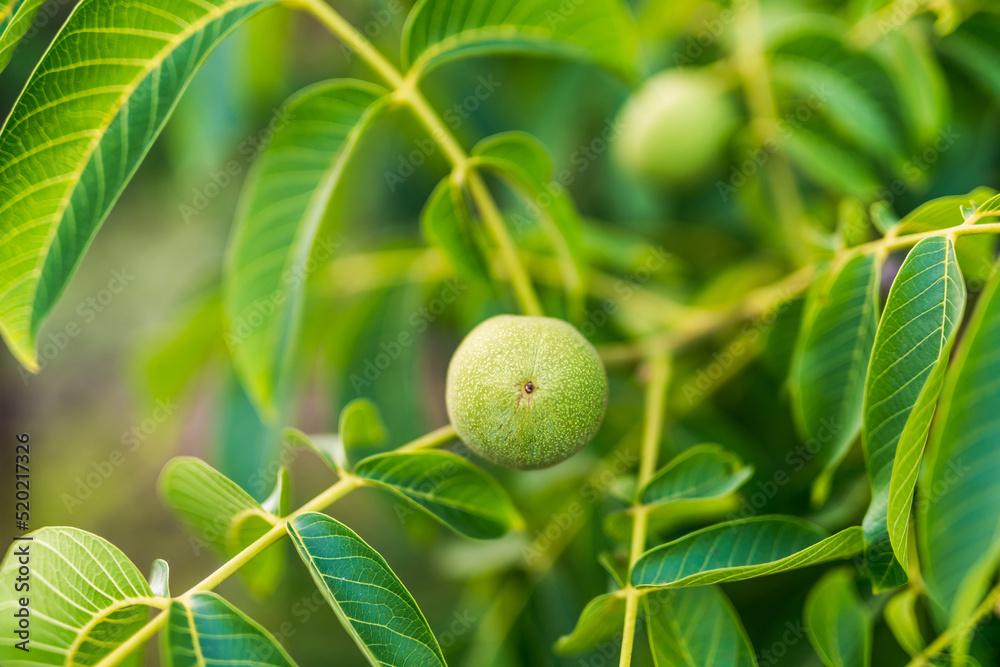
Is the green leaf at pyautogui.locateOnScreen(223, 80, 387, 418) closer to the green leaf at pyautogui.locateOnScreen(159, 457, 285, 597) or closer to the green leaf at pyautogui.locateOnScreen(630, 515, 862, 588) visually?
the green leaf at pyautogui.locateOnScreen(159, 457, 285, 597)

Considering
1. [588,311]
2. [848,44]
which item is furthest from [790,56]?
[588,311]

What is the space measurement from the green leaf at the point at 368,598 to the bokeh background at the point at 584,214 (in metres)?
0.49

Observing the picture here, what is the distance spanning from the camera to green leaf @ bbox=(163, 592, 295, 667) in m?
0.74

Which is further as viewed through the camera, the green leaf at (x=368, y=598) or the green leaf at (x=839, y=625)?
the green leaf at (x=839, y=625)

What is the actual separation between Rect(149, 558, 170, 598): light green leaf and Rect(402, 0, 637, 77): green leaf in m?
0.80

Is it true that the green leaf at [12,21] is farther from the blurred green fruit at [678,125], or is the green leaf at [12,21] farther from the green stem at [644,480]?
the blurred green fruit at [678,125]

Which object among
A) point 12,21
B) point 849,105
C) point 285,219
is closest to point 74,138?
point 12,21

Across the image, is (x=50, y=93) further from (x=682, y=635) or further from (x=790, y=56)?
(x=790, y=56)

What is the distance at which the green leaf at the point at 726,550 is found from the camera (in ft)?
2.81

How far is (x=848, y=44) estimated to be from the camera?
1.35m

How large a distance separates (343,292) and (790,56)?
109 centimetres

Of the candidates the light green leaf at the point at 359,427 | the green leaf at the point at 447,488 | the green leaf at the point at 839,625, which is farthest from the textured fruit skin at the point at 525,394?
the green leaf at the point at 839,625

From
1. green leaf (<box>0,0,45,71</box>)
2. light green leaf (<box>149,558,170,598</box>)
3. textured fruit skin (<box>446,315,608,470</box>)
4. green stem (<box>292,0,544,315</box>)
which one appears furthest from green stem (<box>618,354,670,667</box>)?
green leaf (<box>0,0,45,71</box>)

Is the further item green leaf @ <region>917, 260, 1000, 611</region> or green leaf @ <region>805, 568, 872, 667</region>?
green leaf @ <region>805, 568, 872, 667</region>
